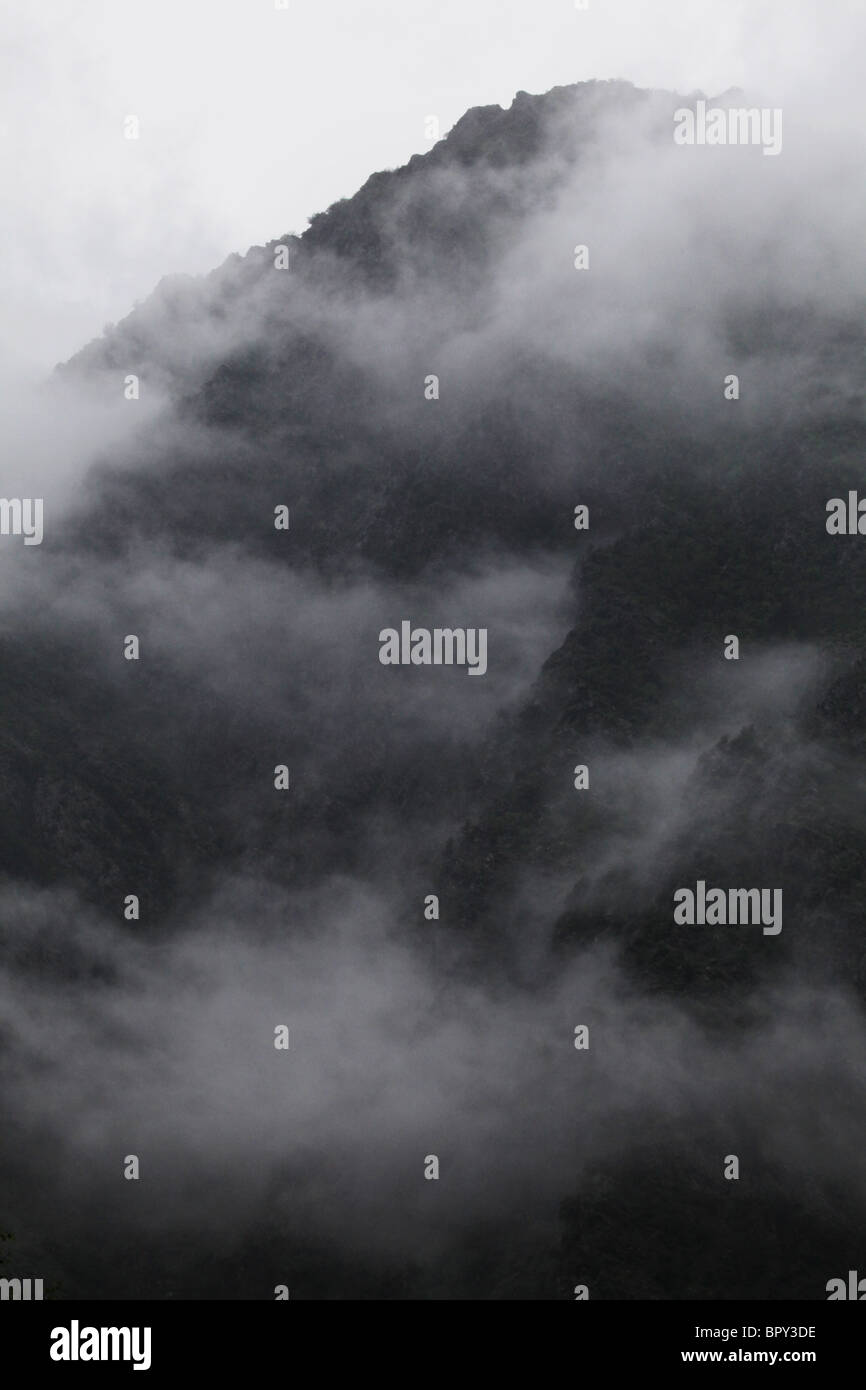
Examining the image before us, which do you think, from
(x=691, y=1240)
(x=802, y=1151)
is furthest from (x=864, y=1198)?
(x=691, y=1240)

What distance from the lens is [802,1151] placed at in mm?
196750

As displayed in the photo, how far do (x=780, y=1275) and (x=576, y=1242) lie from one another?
979 inches
